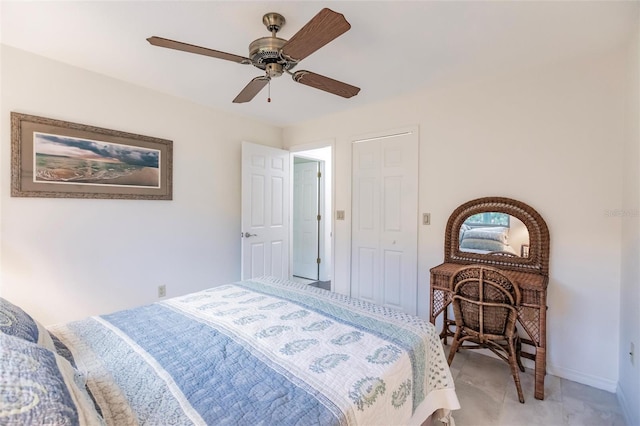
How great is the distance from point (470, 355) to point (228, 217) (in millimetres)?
2769

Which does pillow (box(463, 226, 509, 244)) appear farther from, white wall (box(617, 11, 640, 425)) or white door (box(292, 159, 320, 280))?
white door (box(292, 159, 320, 280))

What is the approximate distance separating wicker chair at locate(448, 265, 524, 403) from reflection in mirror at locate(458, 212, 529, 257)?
515 mm

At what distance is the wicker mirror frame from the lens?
87.4 inches

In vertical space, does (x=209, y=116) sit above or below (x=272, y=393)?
above

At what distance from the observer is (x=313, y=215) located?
479 centimetres

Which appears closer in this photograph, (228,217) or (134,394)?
(134,394)

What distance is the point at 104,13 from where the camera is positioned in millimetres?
1653

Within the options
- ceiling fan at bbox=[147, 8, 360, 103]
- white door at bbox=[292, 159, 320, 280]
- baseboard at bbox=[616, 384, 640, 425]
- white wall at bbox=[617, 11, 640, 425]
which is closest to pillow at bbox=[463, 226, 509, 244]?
white wall at bbox=[617, 11, 640, 425]

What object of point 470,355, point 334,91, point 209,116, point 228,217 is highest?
point 209,116

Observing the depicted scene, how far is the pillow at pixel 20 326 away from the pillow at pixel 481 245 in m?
2.72

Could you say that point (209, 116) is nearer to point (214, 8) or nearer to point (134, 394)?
point (214, 8)

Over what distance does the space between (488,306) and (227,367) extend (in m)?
1.73

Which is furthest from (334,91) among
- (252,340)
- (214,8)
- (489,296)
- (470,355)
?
(470,355)

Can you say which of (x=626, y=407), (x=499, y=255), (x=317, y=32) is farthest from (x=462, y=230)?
(x=317, y=32)
